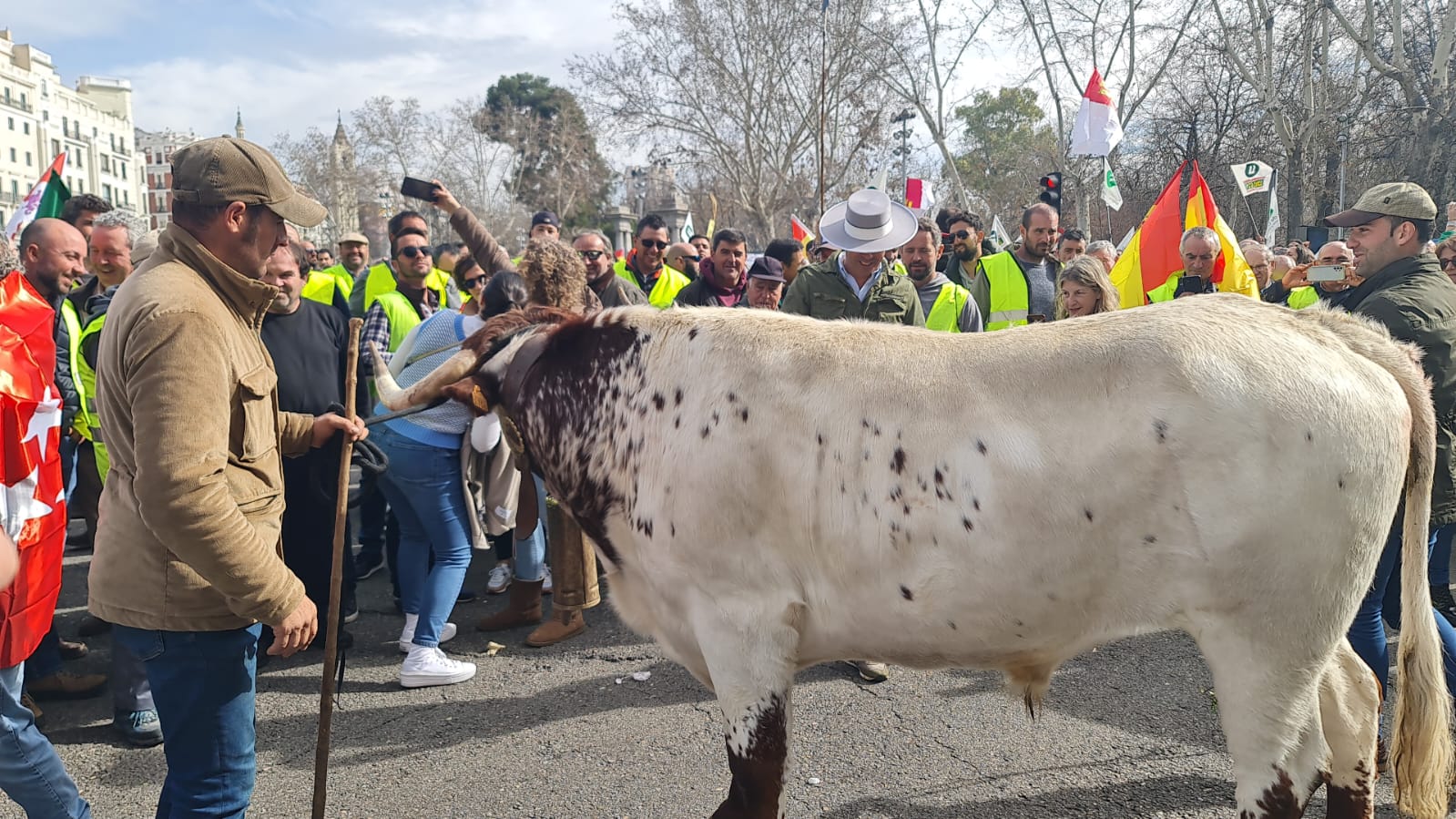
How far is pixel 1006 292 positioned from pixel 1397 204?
3388 millimetres

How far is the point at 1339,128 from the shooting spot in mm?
23641

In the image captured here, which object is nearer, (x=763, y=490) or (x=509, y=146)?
(x=763, y=490)

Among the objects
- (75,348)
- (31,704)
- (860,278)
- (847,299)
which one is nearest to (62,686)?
(31,704)

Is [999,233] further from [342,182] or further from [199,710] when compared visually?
[342,182]

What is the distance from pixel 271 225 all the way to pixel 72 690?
11.3 feet

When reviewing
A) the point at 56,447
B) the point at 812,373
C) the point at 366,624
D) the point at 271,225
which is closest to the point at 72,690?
the point at 366,624

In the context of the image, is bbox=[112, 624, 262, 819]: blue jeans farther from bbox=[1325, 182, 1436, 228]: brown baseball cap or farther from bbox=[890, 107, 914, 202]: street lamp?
bbox=[890, 107, 914, 202]: street lamp

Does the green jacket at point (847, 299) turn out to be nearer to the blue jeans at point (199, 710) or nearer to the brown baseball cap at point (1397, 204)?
the brown baseball cap at point (1397, 204)

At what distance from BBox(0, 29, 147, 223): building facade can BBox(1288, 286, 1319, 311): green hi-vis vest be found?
265 ft

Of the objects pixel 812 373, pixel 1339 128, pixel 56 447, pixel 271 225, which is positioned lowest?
pixel 56 447

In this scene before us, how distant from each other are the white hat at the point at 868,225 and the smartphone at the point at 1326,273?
105 inches

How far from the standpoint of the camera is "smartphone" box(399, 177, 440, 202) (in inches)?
177

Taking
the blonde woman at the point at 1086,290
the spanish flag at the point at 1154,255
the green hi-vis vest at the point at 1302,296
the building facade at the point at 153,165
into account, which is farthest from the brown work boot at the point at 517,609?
the building facade at the point at 153,165

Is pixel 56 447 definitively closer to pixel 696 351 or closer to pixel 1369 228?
pixel 696 351
